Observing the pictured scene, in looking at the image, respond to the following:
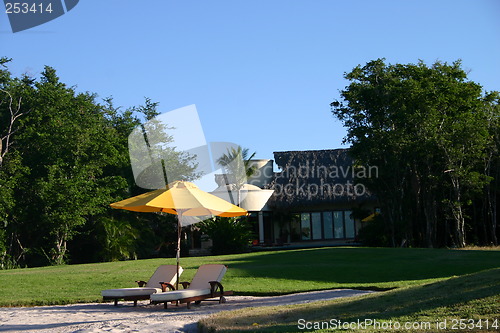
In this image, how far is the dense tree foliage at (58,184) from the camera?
28.5 m

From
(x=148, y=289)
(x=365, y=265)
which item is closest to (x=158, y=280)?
(x=148, y=289)

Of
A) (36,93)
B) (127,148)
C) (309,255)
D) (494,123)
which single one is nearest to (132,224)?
(127,148)

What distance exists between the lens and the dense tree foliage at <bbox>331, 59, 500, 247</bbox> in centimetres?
2780

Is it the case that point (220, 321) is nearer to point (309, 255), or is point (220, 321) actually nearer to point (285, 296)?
point (285, 296)

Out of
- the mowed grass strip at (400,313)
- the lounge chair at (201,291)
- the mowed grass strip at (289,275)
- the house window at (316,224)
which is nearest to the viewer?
the mowed grass strip at (400,313)

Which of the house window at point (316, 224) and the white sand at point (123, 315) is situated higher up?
the house window at point (316, 224)

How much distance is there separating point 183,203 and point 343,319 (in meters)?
5.04

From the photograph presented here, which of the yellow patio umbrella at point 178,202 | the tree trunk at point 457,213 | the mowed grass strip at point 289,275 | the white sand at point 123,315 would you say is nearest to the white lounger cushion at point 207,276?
the white sand at point 123,315

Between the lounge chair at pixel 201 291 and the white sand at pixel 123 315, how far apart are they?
199 millimetres

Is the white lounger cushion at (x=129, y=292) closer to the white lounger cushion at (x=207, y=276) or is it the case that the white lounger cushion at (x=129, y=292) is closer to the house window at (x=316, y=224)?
the white lounger cushion at (x=207, y=276)

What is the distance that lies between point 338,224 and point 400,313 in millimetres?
32484

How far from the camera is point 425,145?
27.6 m

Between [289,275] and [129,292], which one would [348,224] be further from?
[129,292]

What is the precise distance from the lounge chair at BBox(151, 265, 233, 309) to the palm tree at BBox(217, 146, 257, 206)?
25691mm
